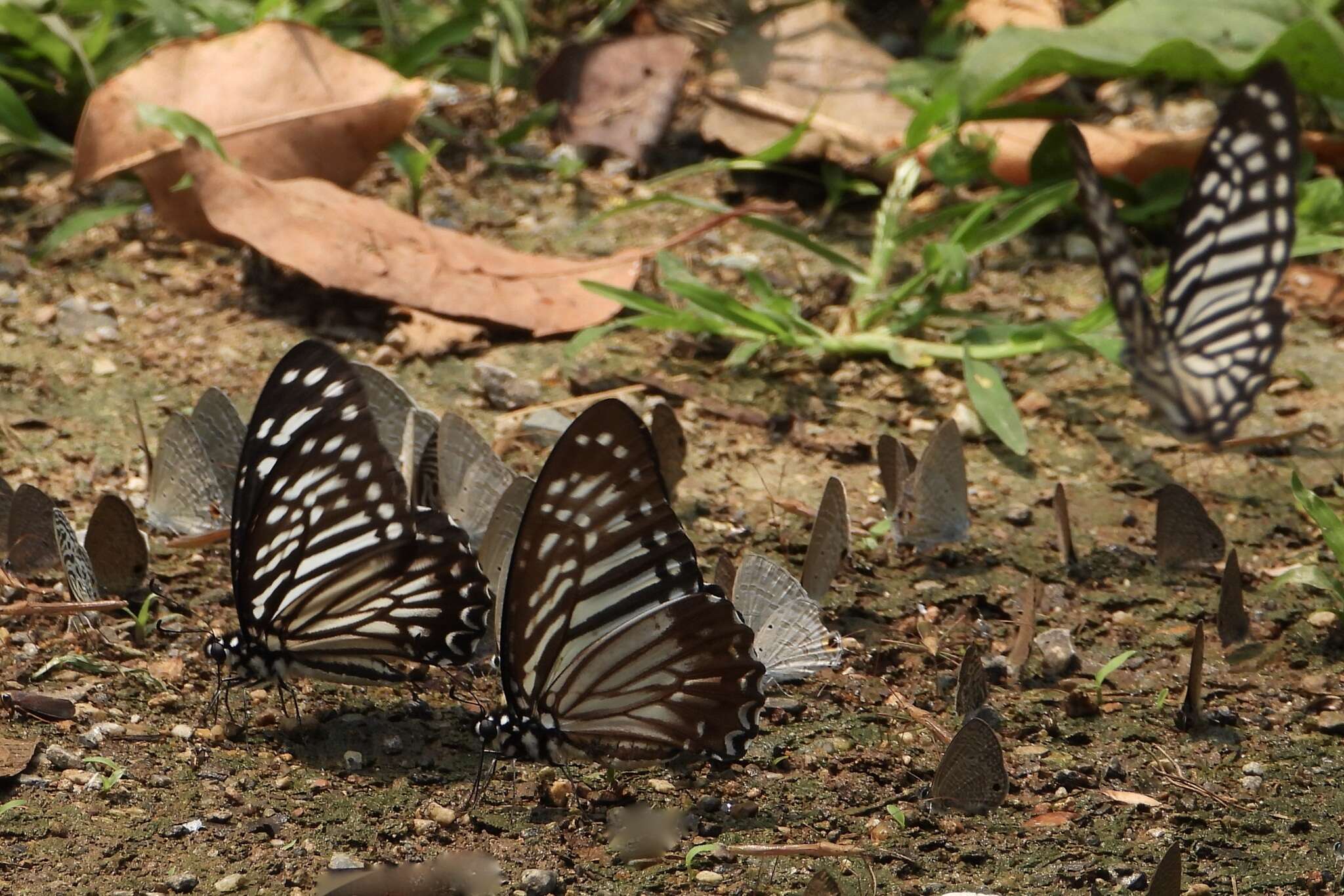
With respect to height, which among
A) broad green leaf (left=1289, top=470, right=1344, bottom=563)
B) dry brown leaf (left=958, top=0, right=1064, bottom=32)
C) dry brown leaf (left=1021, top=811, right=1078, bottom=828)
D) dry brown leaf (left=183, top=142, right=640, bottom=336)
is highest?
dry brown leaf (left=958, top=0, right=1064, bottom=32)

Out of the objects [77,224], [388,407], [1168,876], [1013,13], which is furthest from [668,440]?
[1013,13]

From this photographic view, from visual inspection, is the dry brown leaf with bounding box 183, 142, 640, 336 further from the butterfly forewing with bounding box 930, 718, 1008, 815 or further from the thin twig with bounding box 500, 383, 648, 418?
the butterfly forewing with bounding box 930, 718, 1008, 815

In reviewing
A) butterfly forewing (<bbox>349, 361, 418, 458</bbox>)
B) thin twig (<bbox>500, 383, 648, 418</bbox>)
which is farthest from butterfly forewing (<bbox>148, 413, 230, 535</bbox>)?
thin twig (<bbox>500, 383, 648, 418</bbox>)

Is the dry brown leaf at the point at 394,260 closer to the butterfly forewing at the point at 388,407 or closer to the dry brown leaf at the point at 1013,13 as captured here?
the butterfly forewing at the point at 388,407

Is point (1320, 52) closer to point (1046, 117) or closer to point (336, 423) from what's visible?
point (1046, 117)

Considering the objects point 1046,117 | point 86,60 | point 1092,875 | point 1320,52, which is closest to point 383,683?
point 1092,875

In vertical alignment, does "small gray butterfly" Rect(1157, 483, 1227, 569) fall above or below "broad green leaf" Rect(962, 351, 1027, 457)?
below

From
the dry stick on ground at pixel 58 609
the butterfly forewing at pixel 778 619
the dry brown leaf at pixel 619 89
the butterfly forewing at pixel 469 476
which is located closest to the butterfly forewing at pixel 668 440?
the butterfly forewing at pixel 469 476
